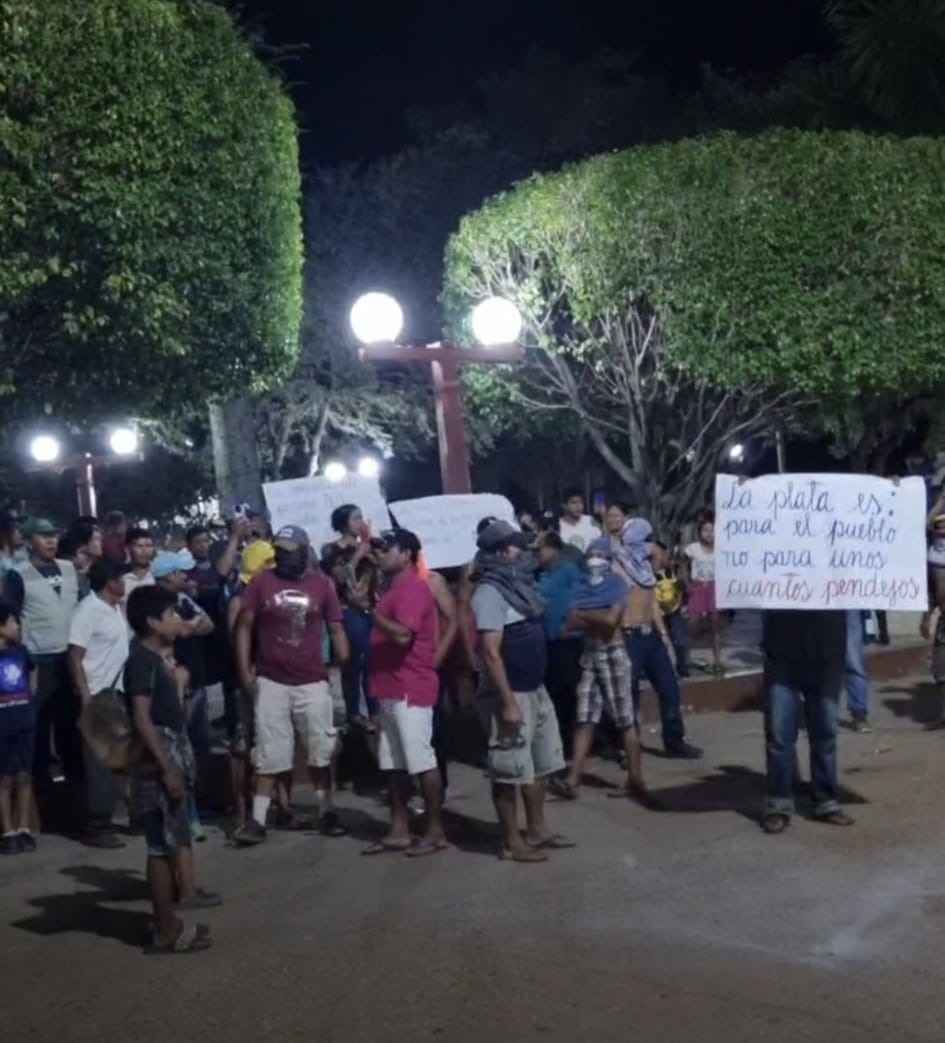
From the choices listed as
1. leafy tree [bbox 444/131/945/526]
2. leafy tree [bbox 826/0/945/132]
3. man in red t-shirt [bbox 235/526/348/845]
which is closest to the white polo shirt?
man in red t-shirt [bbox 235/526/348/845]

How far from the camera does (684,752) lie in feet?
41.3

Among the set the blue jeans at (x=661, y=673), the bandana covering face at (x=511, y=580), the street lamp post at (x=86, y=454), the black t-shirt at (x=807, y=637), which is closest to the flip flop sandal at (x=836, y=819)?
the black t-shirt at (x=807, y=637)

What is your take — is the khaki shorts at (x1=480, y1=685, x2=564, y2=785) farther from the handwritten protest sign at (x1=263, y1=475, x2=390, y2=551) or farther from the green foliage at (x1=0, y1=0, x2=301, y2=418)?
the green foliage at (x1=0, y1=0, x2=301, y2=418)

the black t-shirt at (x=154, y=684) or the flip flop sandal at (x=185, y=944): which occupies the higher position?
the black t-shirt at (x=154, y=684)

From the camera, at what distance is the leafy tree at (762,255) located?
1695 centimetres

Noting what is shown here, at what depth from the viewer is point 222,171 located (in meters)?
12.9

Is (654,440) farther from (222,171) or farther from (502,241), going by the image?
(222,171)

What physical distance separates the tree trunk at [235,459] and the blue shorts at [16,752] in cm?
1080

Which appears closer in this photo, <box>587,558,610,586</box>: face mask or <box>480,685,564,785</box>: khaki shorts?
<box>480,685,564,785</box>: khaki shorts

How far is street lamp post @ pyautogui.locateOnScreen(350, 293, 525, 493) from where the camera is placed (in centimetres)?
1360

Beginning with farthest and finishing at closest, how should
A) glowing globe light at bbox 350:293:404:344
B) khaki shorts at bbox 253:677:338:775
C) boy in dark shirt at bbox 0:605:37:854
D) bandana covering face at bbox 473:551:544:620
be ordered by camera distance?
glowing globe light at bbox 350:293:404:344 → khaki shorts at bbox 253:677:338:775 → boy in dark shirt at bbox 0:605:37:854 → bandana covering face at bbox 473:551:544:620

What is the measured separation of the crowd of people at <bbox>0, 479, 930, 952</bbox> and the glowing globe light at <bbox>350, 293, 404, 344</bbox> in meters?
2.12

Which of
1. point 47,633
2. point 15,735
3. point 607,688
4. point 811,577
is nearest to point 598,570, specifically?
point 607,688

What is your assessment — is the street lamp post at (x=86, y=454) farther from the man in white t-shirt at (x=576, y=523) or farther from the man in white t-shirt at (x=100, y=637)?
the man in white t-shirt at (x=100, y=637)
